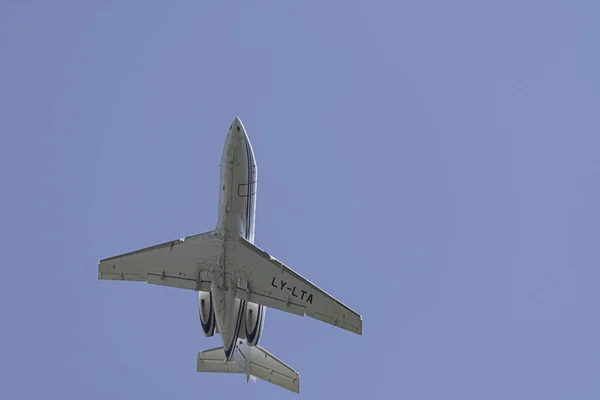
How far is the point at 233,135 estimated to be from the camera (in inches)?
2211

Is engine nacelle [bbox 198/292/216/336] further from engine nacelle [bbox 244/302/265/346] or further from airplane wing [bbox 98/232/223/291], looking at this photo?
engine nacelle [bbox 244/302/265/346]

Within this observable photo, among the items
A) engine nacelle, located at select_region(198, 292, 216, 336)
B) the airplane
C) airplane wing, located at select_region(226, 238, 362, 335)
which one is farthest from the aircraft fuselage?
engine nacelle, located at select_region(198, 292, 216, 336)

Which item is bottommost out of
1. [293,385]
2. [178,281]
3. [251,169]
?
[293,385]

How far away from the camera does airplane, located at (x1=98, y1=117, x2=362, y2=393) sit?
2243 inches

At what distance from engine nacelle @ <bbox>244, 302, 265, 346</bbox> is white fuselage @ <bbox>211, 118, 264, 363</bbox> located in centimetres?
40

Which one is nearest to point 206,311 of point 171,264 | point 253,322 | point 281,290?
point 253,322

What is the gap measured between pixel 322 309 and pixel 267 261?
3.73m

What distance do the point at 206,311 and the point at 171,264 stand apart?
3.19 m

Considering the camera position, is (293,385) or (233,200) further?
(293,385)

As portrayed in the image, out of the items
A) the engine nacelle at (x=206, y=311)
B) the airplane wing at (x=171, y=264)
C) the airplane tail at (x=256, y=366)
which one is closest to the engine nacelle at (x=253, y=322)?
the engine nacelle at (x=206, y=311)

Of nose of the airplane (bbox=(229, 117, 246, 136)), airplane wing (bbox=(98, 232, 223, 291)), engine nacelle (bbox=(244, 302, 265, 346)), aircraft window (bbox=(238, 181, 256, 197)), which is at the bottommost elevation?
engine nacelle (bbox=(244, 302, 265, 346))

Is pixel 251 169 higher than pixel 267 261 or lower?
higher

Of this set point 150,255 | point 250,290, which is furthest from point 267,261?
point 150,255

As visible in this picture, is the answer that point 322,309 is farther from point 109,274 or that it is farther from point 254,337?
point 109,274
